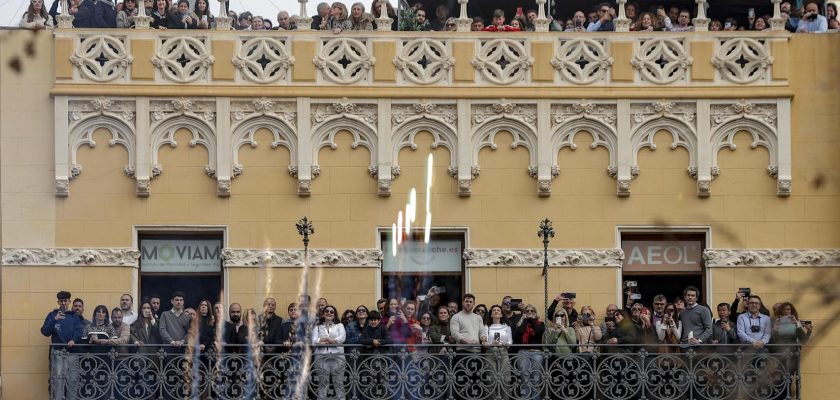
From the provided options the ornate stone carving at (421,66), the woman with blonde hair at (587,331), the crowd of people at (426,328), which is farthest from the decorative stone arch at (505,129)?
the woman with blonde hair at (587,331)

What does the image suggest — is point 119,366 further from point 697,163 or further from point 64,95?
point 697,163

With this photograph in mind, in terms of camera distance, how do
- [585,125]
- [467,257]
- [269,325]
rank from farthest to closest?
[585,125], [467,257], [269,325]

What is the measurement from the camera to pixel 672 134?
29.6 metres

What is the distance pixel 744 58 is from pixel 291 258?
8.23m

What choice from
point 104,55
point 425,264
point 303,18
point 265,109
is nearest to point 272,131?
point 265,109

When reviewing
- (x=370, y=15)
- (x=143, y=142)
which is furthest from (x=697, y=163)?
(x=143, y=142)

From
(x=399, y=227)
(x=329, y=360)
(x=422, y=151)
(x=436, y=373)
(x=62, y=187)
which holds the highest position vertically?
(x=422, y=151)

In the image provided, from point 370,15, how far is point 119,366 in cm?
718

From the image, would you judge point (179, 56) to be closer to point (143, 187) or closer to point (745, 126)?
point (143, 187)

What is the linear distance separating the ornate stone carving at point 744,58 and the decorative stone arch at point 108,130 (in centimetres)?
974

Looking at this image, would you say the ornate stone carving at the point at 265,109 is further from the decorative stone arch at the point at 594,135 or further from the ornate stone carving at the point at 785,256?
the ornate stone carving at the point at 785,256

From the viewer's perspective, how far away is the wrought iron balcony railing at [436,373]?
26938 mm

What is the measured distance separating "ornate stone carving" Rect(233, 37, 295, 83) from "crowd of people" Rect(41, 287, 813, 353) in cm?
403

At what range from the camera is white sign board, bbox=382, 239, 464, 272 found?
29.5 m
